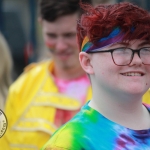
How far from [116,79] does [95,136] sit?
25 centimetres

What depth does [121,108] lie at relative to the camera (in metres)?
2.61

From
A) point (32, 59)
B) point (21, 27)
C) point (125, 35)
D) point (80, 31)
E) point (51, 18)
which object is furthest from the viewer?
point (21, 27)

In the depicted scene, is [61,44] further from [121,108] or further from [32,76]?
[121,108]

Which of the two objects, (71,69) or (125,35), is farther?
(71,69)

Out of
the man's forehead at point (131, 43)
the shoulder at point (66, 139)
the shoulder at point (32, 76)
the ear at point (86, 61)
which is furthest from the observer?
the shoulder at point (32, 76)

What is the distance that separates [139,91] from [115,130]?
0.19 meters

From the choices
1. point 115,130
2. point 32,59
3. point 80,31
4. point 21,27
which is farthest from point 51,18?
point 21,27

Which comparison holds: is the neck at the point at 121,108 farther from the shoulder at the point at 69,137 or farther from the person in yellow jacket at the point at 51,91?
the person in yellow jacket at the point at 51,91

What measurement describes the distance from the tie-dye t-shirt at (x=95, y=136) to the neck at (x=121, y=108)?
0.03m

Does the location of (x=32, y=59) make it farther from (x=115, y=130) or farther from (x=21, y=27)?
(x=115, y=130)

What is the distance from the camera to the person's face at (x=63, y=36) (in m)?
4.37

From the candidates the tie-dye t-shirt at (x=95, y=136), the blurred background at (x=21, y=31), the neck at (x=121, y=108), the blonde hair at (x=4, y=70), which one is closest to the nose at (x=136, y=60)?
the neck at (x=121, y=108)

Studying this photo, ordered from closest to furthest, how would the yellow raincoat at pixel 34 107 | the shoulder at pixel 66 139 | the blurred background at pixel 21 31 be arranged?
the shoulder at pixel 66 139
the yellow raincoat at pixel 34 107
the blurred background at pixel 21 31

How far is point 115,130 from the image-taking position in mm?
2549
